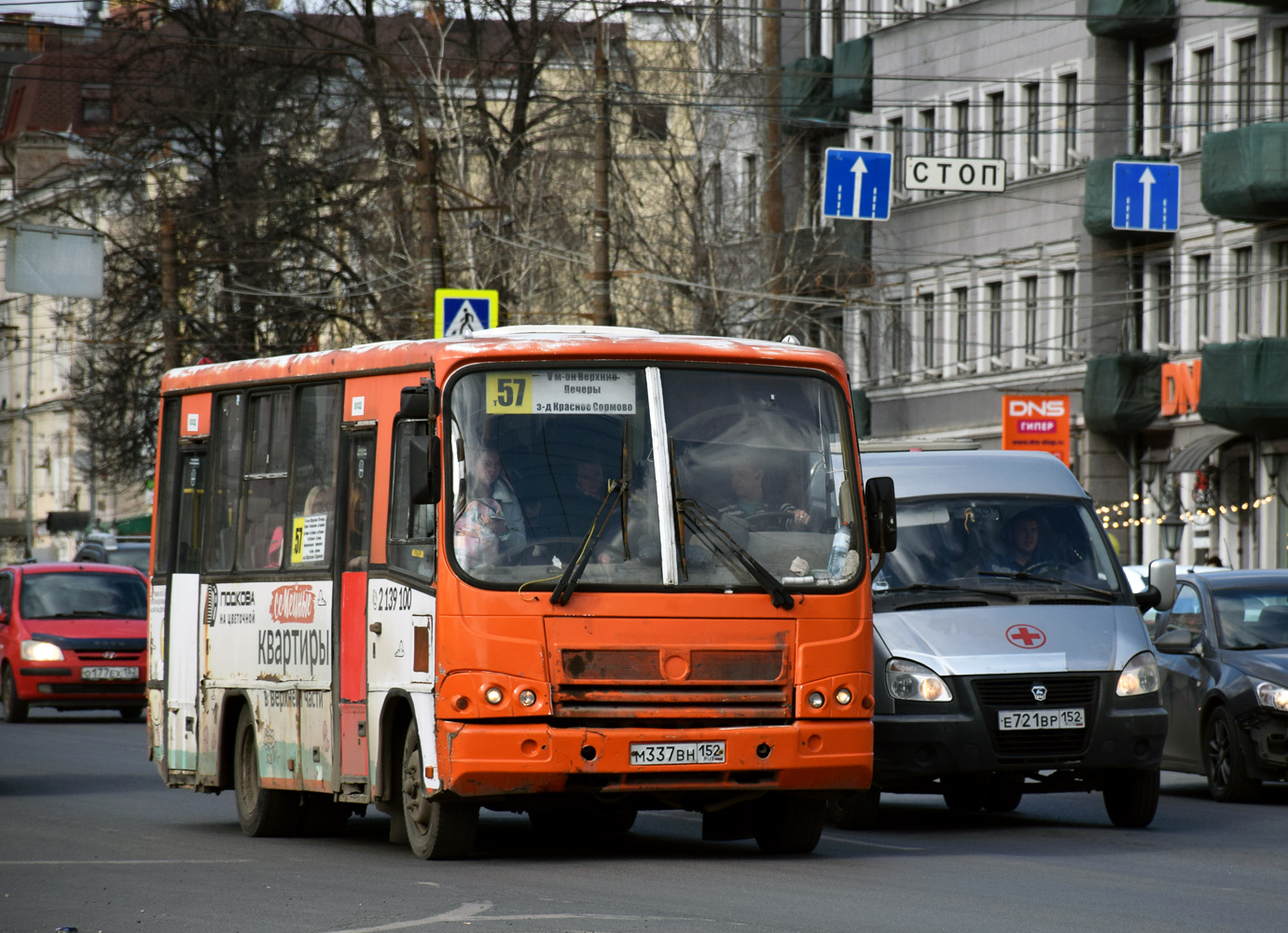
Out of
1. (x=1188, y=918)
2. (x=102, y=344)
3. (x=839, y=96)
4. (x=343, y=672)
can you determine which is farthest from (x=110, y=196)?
(x=1188, y=918)

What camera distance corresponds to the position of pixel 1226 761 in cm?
1842

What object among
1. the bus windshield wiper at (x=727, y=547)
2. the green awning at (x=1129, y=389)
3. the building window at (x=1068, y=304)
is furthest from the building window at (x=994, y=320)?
the bus windshield wiper at (x=727, y=547)

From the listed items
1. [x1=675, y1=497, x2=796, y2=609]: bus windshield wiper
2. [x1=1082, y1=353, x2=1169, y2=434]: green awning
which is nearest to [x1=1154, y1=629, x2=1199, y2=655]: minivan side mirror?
[x1=675, y1=497, x2=796, y2=609]: bus windshield wiper

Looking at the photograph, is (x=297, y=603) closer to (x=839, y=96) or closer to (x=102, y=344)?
(x=102, y=344)

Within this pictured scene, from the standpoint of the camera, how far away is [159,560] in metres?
17.0

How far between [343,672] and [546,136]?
105ft

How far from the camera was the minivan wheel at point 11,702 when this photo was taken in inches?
1194

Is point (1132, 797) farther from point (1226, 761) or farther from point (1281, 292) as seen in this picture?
point (1281, 292)

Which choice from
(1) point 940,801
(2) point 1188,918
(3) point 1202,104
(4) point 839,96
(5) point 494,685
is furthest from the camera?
(4) point 839,96

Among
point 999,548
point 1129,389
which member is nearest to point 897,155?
point 1129,389

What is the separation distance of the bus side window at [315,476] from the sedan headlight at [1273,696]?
6961 millimetres

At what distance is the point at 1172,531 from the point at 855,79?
16.2m

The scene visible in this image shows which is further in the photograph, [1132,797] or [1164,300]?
[1164,300]

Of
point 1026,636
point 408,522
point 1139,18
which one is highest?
point 1139,18
